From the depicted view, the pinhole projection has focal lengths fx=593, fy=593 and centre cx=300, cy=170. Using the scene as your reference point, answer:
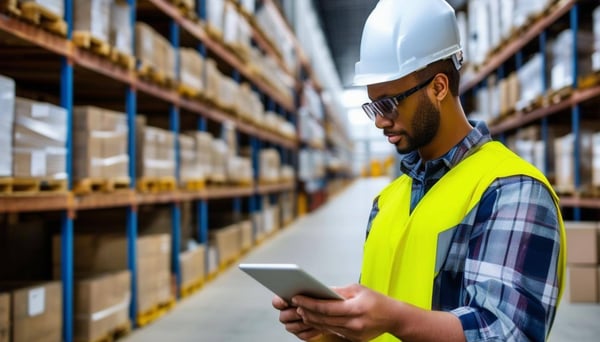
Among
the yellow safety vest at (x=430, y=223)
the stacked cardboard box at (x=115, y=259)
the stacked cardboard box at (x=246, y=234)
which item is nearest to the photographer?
the yellow safety vest at (x=430, y=223)

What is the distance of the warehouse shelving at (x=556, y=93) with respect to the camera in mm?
6168

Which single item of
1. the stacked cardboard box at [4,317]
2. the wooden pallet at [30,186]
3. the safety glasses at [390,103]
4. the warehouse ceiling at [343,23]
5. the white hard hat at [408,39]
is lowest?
the stacked cardboard box at [4,317]

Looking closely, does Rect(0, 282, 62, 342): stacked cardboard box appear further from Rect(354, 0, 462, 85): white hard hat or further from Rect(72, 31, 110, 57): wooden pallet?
Rect(354, 0, 462, 85): white hard hat

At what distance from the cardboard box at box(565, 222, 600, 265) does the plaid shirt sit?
14.8 feet

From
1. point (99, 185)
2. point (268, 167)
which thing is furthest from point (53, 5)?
point (268, 167)

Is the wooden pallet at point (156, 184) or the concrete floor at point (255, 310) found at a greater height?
the wooden pallet at point (156, 184)

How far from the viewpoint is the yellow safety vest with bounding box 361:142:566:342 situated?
4.42 feet

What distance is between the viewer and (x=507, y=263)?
1236 mm

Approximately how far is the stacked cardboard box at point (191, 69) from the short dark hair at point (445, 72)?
17.1 feet

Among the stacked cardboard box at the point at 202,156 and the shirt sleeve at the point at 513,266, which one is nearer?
the shirt sleeve at the point at 513,266

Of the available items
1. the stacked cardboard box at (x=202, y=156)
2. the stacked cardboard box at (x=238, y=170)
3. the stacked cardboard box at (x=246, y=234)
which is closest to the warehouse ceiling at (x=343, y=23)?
the stacked cardboard box at (x=238, y=170)

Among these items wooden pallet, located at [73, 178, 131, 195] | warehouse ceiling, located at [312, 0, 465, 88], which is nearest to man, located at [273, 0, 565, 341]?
wooden pallet, located at [73, 178, 131, 195]

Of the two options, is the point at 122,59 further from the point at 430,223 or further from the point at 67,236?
the point at 430,223

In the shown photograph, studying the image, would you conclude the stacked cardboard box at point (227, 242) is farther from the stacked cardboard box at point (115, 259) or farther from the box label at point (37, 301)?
the box label at point (37, 301)
